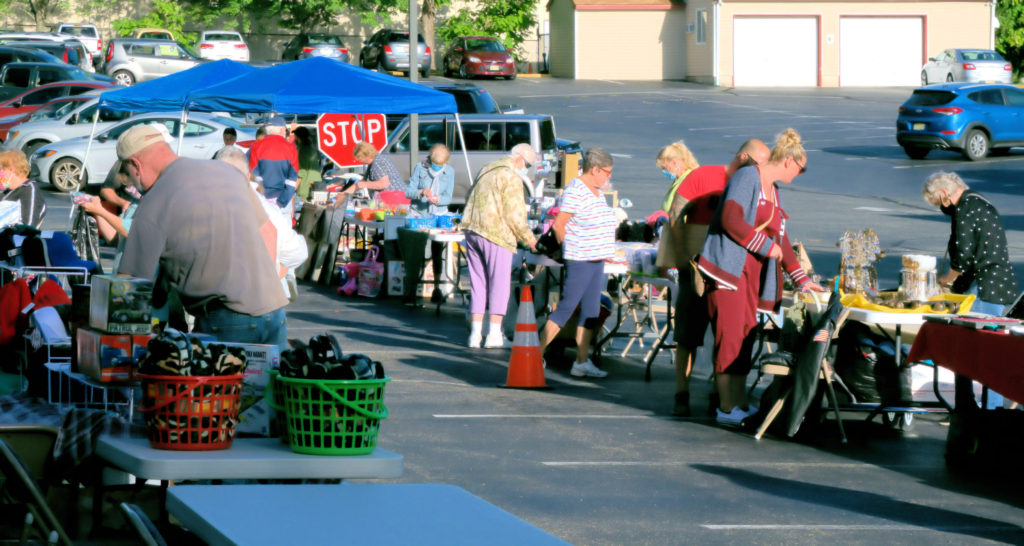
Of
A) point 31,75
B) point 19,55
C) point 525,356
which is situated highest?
A: point 19,55

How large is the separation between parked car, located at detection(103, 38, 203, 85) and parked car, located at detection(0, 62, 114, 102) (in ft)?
29.3

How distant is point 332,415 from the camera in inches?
183

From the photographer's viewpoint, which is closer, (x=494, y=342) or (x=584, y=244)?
(x=584, y=244)

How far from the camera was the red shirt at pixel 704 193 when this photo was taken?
33.5 feet

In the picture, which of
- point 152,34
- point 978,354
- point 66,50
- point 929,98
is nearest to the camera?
point 978,354

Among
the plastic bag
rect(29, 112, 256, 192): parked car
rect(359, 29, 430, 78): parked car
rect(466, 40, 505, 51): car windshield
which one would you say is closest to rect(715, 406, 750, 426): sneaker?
the plastic bag

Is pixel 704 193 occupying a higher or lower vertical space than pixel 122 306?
higher

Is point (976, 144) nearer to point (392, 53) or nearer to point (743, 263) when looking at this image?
point (392, 53)

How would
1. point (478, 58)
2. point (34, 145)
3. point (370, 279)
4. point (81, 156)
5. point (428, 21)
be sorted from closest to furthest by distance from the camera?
1. point (370, 279)
2. point (81, 156)
3. point (34, 145)
4. point (478, 58)
5. point (428, 21)

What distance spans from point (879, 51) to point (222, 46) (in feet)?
80.4

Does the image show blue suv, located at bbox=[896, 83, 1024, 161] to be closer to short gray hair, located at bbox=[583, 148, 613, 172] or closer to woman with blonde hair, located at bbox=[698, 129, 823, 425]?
short gray hair, located at bbox=[583, 148, 613, 172]

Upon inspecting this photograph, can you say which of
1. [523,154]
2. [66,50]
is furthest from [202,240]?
[66,50]

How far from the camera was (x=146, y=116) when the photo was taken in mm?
27141

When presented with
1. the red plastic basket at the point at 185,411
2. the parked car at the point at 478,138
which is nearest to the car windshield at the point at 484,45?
the parked car at the point at 478,138
